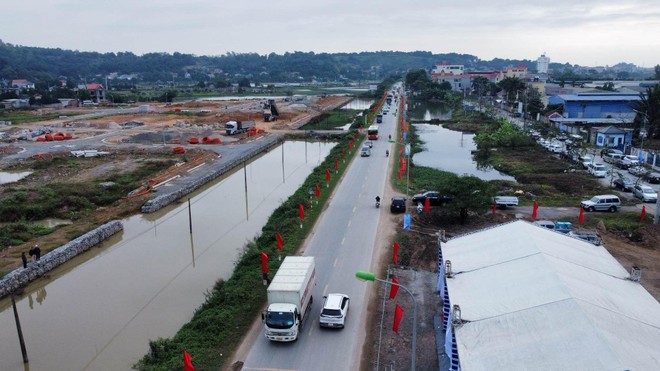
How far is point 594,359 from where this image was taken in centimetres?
1030

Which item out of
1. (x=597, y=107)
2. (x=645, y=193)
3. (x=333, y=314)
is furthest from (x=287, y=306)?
(x=597, y=107)

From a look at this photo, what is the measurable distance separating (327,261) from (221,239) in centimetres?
876

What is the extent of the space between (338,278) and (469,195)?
33.2 ft

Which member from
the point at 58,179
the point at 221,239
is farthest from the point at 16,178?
the point at 221,239

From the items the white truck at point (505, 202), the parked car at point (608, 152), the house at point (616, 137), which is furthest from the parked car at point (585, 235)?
the house at point (616, 137)

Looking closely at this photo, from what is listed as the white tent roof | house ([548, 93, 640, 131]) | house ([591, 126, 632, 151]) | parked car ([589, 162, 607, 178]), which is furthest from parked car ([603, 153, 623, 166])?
the white tent roof

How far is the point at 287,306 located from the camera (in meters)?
15.7

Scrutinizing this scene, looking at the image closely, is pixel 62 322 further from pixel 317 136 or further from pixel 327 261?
pixel 317 136

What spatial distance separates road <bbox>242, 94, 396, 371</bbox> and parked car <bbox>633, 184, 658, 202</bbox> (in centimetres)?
1736

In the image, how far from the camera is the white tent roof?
35.3ft

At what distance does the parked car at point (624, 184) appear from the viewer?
3412 centimetres

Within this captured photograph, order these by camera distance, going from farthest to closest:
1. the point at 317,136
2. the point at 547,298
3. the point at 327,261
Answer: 1. the point at 317,136
2. the point at 327,261
3. the point at 547,298

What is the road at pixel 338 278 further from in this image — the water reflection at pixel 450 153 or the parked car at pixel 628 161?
the parked car at pixel 628 161

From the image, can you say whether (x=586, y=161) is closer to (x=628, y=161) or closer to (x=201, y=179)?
(x=628, y=161)
